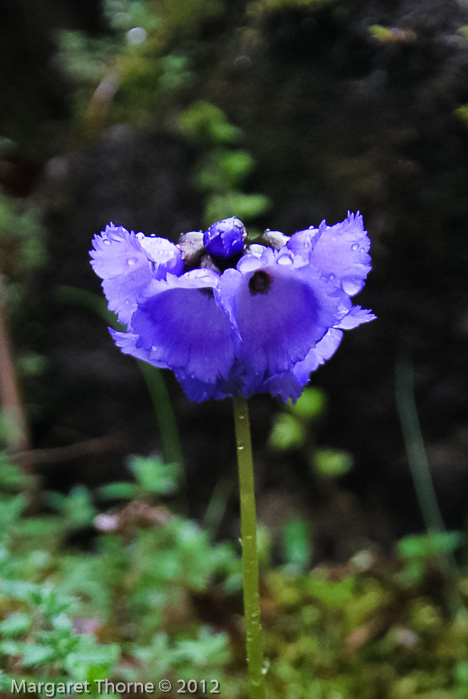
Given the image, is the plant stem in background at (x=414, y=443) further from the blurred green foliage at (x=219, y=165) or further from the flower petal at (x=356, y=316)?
the flower petal at (x=356, y=316)

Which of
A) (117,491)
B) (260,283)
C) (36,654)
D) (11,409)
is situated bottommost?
(36,654)

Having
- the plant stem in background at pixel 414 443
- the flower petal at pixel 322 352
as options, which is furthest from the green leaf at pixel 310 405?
the flower petal at pixel 322 352

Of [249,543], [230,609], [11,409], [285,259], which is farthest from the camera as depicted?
[11,409]

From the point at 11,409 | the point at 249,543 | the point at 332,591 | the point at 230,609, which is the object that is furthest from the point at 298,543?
the point at 11,409

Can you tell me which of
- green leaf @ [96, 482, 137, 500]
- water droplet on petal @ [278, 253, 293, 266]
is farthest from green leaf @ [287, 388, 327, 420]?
water droplet on petal @ [278, 253, 293, 266]

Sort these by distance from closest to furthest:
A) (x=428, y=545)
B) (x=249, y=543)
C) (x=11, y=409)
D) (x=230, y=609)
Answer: (x=249, y=543) → (x=230, y=609) → (x=428, y=545) → (x=11, y=409)

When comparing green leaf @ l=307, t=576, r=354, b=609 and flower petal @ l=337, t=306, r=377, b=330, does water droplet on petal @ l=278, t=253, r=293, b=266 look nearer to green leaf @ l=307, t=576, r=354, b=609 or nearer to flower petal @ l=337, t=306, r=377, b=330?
flower petal @ l=337, t=306, r=377, b=330

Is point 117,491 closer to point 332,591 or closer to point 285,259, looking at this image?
point 332,591

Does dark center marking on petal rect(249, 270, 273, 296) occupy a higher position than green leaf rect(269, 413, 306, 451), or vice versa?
green leaf rect(269, 413, 306, 451)
